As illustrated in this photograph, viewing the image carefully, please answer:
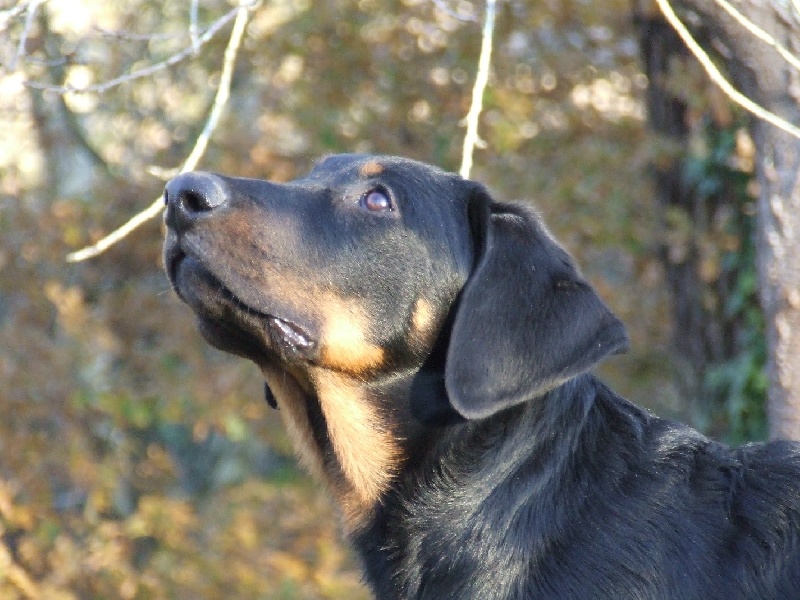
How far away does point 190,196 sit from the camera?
3.39m

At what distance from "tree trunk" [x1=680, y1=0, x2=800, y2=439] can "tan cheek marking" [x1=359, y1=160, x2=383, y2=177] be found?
5.01ft

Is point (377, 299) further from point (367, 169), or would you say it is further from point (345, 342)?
point (367, 169)

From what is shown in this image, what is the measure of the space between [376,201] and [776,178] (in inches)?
68.0

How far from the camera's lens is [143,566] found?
8.66 metres

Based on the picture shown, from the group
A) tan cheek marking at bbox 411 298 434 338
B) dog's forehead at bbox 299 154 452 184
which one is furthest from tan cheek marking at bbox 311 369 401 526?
dog's forehead at bbox 299 154 452 184

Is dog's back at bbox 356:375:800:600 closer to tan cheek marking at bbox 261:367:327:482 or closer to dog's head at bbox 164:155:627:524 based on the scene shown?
dog's head at bbox 164:155:627:524

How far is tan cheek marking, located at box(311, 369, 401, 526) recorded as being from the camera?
3.67 meters

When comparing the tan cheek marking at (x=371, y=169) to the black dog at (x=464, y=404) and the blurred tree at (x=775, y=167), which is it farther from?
the blurred tree at (x=775, y=167)

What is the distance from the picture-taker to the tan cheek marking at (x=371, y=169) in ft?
12.8

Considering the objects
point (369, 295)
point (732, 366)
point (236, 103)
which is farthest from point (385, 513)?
point (236, 103)

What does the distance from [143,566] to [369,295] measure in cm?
571

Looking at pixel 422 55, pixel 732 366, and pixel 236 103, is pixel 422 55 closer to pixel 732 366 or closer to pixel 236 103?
pixel 236 103

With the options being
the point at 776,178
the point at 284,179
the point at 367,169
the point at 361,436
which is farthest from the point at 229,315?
the point at 284,179

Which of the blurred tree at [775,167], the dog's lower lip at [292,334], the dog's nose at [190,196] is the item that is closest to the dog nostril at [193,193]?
the dog's nose at [190,196]
